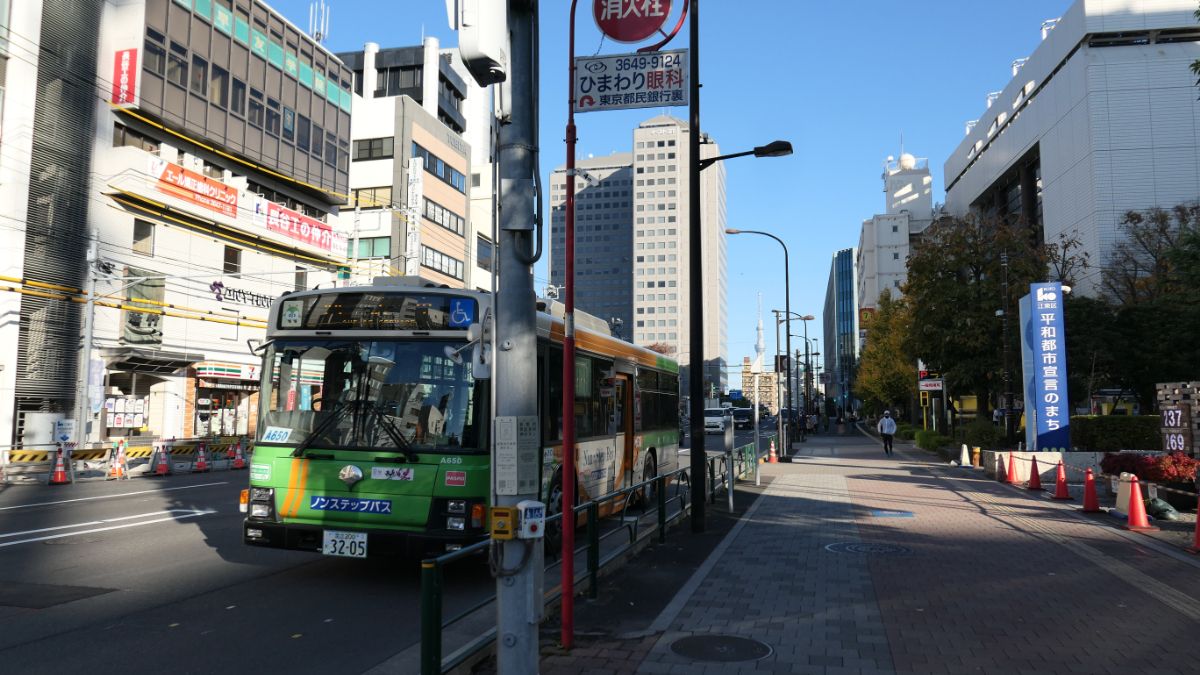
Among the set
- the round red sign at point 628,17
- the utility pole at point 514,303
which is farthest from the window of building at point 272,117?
the utility pole at point 514,303

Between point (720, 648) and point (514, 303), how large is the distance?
9.76 feet

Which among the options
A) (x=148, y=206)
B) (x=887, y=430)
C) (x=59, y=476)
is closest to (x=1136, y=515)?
(x=887, y=430)

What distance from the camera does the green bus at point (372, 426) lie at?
7.41m

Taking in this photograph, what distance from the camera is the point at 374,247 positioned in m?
48.1

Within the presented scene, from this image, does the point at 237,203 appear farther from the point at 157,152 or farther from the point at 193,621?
the point at 193,621

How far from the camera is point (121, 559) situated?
927 centimetres

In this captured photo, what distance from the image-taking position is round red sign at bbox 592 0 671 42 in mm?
6715

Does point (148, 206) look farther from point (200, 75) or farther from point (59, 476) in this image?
point (59, 476)

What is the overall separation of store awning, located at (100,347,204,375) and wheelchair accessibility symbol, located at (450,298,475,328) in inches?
968

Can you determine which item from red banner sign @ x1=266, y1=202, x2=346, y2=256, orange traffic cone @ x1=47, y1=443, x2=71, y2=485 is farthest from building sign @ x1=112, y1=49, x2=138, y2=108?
orange traffic cone @ x1=47, y1=443, x2=71, y2=485

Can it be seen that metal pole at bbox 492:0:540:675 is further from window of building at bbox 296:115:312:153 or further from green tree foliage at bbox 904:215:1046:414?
window of building at bbox 296:115:312:153

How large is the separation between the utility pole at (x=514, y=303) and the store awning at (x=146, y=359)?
27.3 meters

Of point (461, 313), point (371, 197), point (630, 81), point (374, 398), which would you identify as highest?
point (371, 197)

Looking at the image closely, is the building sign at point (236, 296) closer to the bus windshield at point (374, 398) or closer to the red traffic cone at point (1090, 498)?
the bus windshield at point (374, 398)
